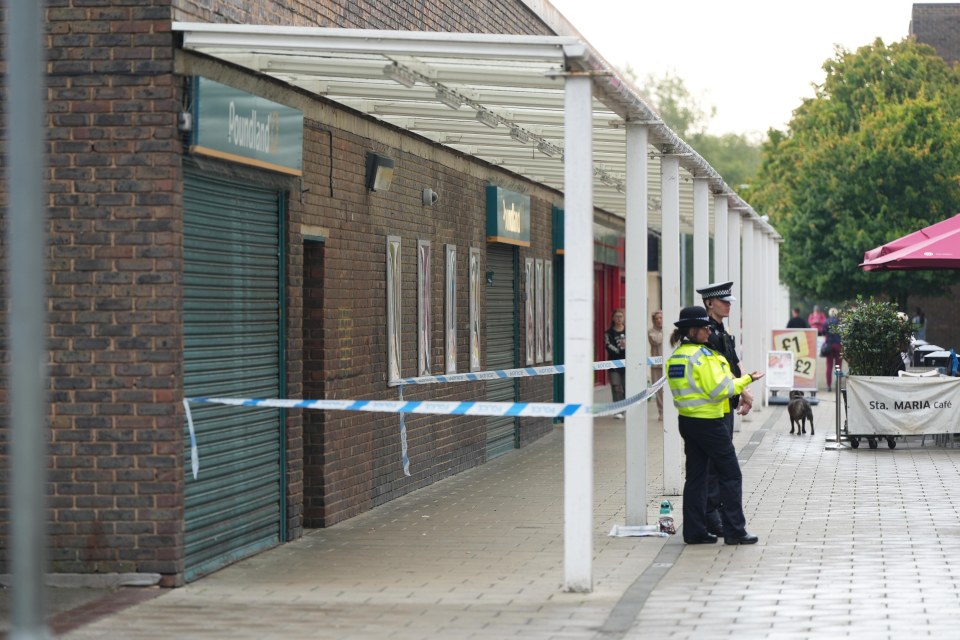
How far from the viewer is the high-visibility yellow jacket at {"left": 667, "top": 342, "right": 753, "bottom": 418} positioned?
1121 cm

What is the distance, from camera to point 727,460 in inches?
446

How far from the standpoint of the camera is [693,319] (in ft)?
36.8


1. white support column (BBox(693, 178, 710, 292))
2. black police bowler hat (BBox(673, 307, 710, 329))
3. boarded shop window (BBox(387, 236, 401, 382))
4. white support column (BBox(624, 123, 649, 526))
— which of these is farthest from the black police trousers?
white support column (BBox(693, 178, 710, 292))

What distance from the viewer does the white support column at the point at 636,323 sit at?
1191 centimetres

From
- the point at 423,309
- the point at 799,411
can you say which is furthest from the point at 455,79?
the point at 799,411

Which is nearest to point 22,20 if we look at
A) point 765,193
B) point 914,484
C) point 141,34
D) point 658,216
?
point 141,34

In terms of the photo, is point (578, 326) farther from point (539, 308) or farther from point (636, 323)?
point (539, 308)

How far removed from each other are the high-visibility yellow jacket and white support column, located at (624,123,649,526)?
625mm

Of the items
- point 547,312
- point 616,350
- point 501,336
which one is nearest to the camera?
point 501,336

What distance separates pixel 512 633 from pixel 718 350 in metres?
4.34

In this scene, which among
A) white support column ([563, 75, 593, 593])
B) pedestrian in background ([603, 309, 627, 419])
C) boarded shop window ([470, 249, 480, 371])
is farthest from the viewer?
pedestrian in background ([603, 309, 627, 419])

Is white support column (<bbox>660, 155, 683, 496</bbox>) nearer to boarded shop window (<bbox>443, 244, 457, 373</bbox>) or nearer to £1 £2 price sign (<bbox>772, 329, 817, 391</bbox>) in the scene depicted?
boarded shop window (<bbox>443, 244, 457, 373</bbox>)

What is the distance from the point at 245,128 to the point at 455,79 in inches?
53.3

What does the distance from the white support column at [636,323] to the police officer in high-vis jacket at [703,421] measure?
0.50 m
